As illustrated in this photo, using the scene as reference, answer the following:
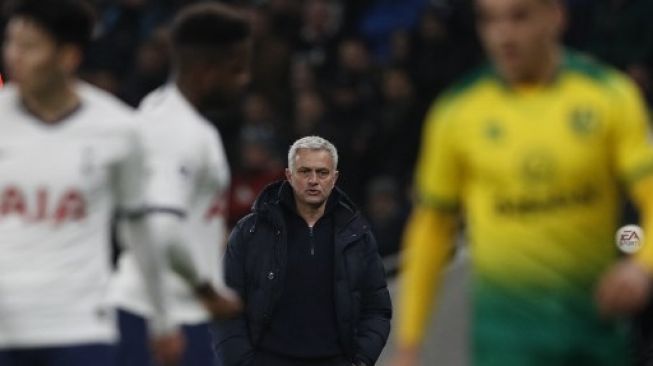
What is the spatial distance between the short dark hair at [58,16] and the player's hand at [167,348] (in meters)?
1.11

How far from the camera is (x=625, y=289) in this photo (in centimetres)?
704

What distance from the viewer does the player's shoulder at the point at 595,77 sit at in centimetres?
743

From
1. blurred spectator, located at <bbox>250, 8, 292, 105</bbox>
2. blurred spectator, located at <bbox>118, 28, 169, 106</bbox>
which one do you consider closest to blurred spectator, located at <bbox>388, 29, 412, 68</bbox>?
blurred spectator, located at <bbox>250, 8, 292, 105</bbox>

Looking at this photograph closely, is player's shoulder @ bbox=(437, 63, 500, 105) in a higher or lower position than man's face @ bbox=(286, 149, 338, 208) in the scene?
higher

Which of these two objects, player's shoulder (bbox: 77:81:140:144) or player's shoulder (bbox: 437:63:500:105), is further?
player's shoulder (bbox: 77:81:140:144)

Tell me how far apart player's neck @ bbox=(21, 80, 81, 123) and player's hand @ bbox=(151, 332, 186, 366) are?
0.92 metres

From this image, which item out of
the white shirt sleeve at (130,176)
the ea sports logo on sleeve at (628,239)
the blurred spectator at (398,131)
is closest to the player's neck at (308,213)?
the ea sports logo on sleeve at (628,239)

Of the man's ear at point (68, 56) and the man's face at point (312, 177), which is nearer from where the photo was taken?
the man's ear at point (68, 56)

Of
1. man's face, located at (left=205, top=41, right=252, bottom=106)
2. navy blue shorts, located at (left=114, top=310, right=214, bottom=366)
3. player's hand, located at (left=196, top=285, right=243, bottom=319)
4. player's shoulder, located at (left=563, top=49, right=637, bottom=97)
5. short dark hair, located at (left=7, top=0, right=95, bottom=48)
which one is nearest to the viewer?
player's shoulder, located at (left=563, top=49, right=637, bottom=97)

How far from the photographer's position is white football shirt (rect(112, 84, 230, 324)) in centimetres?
856

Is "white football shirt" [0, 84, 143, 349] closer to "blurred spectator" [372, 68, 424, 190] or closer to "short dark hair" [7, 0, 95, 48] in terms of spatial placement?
"short dark hair" [7, 0, 95, 48]

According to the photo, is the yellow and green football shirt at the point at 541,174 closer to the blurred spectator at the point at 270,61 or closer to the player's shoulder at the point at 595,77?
the player's shoulder at the point at 595,77

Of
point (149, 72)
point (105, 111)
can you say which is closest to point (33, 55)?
point (105, 111)

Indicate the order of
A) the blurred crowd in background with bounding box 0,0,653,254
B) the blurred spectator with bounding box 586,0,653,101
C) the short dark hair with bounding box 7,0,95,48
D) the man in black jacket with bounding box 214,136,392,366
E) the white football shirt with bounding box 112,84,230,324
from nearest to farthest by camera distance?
1. the short dark hair with bounding box 7,0,95,48
2. the white football shirt with bounding box 112,84,230,324
3. the man in black jacket with bounding box 214,136,392,366
4. the blurred crowd in background with bounding box 0,0,653,254
5. the blurred spectator with bounding box 586,0,653,101
